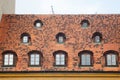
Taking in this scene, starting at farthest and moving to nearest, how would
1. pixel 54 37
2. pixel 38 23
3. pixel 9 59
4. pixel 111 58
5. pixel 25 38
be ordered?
pixel 38 23 → pixel 25 38 → pixel 54 37 → pixel 9 59 → pixel 111 58

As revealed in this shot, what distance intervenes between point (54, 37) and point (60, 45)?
1.20 meters

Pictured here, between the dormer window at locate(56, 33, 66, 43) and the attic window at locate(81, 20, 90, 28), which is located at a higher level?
the attic window at locate(81, 20, 90, 28)

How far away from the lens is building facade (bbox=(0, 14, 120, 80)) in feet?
149

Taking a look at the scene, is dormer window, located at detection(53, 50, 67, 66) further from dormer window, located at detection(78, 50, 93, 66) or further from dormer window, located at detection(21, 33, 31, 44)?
dormer window, located at detection(21, 33, 31, 44)

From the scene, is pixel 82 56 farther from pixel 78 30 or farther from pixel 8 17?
pixel 8 17

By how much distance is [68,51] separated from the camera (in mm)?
46969

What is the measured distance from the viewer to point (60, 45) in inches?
1871

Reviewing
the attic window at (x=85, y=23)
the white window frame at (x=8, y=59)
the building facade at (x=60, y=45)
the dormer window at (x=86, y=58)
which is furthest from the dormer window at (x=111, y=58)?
the white window frame at (x=8, y=59)

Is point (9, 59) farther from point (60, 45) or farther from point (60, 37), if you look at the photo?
point (60, 37)

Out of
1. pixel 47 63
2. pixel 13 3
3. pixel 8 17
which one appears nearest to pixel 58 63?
pixel 47 63

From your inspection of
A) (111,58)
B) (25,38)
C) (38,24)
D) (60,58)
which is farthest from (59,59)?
(38,24)

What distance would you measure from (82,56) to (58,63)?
2.26 m

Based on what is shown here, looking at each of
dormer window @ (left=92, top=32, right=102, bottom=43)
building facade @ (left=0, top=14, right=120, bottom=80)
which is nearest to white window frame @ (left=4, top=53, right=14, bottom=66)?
building facade @ (left=0, top=14, right=120, bottom=80)

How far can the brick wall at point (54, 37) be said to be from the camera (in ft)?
151
